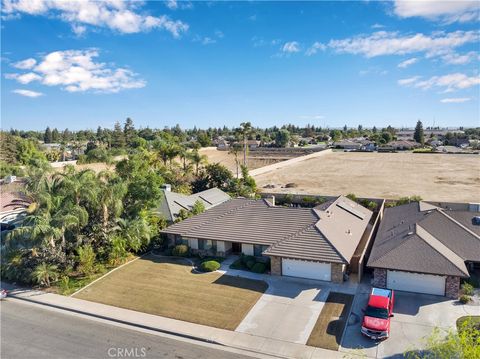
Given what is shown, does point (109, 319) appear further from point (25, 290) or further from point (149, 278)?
point (25, 290)

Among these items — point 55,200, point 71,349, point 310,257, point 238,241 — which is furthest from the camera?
point 238,241

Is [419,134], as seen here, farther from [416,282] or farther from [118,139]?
[416,282]

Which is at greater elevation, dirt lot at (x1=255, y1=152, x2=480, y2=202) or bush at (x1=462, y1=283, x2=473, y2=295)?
dirt lot at (x1=255, y1=152, x2=480, y2=202)

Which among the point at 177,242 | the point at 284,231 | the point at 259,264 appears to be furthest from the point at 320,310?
the point at 177,242

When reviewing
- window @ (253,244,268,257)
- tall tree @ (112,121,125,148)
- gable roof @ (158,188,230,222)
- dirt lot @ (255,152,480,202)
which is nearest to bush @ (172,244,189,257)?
gable roof @ (158,188,230,222)

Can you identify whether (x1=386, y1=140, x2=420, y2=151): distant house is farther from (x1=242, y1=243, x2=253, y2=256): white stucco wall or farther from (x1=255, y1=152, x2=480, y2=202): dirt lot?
(x1=242, y1=243, x2=253, y2=256): white stucco wall
